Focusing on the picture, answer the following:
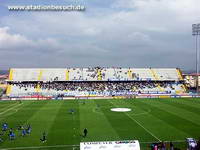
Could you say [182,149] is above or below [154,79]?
below

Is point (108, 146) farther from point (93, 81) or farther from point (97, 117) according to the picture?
point (93, 81)

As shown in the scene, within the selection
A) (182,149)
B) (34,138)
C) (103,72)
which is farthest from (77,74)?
(182,149)

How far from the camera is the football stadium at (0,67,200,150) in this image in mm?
29172

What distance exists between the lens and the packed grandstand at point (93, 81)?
83.6 meters

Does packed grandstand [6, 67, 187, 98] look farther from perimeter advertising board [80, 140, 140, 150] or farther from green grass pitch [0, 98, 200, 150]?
perimeter advertising board [80, 140, 140, 150]

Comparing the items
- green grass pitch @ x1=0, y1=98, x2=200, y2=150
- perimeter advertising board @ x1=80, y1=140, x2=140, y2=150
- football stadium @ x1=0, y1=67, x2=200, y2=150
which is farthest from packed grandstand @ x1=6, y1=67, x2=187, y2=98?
perimeter advertising board @ x1=80, y1=140, x2=140, y2=150

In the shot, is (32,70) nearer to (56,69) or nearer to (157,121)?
(56,69)

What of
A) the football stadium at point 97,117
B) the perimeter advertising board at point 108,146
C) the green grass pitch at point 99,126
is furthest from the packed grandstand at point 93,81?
the perimeter advertising board at point 108,146

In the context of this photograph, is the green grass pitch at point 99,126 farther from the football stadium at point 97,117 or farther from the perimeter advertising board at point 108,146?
the perimeter advertising board at point 108,146

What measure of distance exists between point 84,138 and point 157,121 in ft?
42.6

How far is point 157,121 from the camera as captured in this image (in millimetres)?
39781

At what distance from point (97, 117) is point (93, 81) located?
48.6 meters

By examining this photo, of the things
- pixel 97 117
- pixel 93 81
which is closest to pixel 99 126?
pixel 97 117

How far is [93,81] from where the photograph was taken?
302 feet
